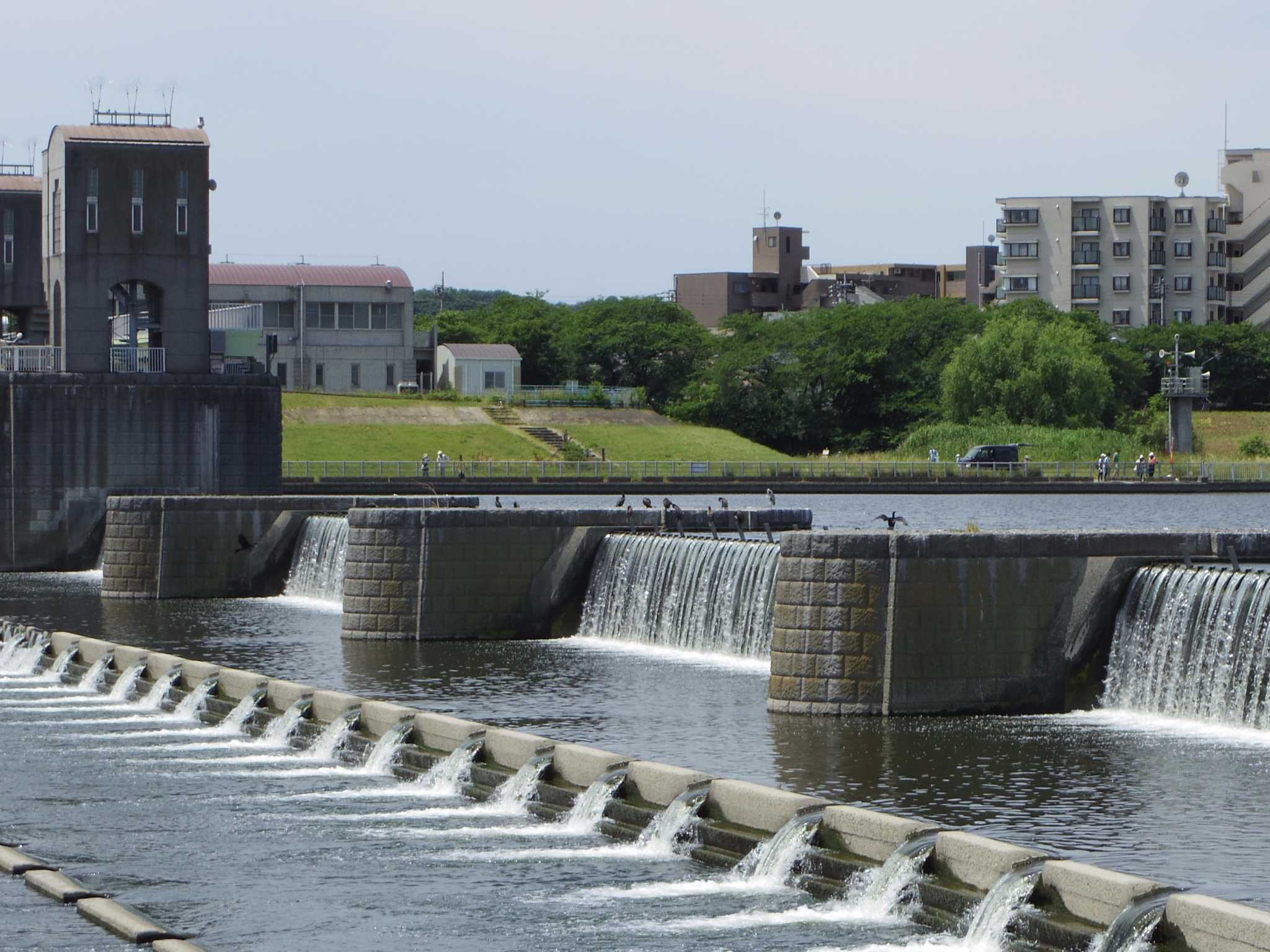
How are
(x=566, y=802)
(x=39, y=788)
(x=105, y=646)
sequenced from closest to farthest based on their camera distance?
(x=566, y=802) < (x=39, y=788) < (x=105, y=646)

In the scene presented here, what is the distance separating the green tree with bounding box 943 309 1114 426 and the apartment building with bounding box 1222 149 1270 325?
4507cm

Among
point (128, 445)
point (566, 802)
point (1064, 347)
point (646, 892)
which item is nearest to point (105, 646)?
point (566, 802)

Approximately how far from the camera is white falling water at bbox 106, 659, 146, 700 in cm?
3497

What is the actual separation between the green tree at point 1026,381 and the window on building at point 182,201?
77911mm

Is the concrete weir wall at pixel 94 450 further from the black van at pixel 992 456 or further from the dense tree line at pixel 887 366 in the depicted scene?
the dense tree line at pixel 887 366

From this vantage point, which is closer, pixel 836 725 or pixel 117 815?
pixel 117 815

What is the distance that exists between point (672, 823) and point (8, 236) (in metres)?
63.8

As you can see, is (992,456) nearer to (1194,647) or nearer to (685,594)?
(685,594)

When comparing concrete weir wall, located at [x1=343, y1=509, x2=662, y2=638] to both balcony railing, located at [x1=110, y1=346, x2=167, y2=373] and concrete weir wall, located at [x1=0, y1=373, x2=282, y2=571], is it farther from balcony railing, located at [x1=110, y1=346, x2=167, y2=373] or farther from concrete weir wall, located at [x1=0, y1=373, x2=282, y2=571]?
balcony railing, located at [x1=110, y1=346, x2=167, y2=373]

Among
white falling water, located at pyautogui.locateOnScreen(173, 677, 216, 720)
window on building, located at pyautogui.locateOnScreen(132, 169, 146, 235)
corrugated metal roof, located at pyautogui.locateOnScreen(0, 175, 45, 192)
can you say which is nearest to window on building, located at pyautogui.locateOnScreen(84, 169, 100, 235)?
window on building, located at pyautogui.locateOnScreen(132, 169, 146, 235)

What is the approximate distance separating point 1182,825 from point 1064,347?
4769 inches

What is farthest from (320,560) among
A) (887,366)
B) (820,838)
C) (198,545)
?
(887,366)

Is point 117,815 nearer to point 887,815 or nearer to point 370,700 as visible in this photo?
point 370,700

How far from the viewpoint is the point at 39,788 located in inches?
1009
